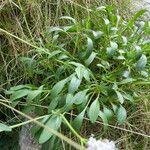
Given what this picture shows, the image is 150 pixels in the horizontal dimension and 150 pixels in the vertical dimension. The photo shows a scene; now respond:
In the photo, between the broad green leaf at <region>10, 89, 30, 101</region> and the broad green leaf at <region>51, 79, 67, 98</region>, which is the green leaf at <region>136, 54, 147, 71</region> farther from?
the broad green leaf at <region>10, 89, 30, 101</region>

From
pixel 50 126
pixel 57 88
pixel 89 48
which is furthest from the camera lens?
pixel 89 48

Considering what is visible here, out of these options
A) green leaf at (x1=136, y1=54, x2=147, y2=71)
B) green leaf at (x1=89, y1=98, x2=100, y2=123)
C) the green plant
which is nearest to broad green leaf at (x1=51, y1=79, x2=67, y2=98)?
the green plant

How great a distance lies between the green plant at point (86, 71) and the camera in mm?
1191

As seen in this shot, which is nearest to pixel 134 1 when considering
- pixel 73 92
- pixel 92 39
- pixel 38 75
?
pixel 92 39

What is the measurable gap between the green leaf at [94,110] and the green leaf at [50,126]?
0.30 feet

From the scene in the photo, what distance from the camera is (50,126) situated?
1097mm

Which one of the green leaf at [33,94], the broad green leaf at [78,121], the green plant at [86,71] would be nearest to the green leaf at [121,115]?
the green plant at [86,71]

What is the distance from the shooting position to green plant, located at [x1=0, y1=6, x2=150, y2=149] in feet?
3.91

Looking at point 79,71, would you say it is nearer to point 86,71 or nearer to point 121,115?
point 86,71

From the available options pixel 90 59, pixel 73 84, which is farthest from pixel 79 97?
pixel 90 59

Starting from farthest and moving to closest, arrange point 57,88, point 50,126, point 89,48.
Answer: point 89,48
point 57,88
point 50,126

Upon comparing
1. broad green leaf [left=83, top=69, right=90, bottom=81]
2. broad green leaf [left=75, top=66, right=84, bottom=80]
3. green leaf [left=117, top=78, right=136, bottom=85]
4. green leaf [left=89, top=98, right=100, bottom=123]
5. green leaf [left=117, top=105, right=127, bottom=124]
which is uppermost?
broad green leaf [left=75, top=66, right=84, bottom=80]

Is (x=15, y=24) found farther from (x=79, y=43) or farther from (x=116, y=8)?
(x=116, y=8)

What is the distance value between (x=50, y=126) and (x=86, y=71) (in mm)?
237
